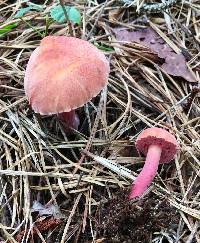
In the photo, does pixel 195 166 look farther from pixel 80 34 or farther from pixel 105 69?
pixel 80 34

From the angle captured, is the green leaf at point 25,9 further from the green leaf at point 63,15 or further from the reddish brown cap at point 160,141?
the reddish brown cap at point 160,141

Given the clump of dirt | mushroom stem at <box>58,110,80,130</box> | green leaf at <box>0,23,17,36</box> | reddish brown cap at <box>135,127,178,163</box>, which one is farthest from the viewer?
green leaf at <box>0,23,17,36</box>

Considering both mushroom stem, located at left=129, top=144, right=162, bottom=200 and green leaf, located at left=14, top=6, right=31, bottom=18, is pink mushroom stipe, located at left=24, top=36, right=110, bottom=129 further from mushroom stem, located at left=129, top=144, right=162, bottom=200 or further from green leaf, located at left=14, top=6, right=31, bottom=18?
green leaf, located at left=14, top=6, right=31, bottom=18

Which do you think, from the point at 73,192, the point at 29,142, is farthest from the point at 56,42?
the point at 73,192

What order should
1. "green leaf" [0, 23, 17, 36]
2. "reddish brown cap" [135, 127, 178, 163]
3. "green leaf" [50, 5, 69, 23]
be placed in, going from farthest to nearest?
"green leaf" [0, 23, 17, 36], "green leaf" [50, 5, 69, 23], "reddish brown cap" [135, 127, 178, 163]

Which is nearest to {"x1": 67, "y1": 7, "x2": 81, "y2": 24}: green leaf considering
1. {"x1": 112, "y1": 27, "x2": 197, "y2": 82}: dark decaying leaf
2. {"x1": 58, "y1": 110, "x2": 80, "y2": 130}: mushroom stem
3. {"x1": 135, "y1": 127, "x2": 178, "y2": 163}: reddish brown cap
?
{"x1": 112, "y1": 27, "x2": 197, "y2": 82}: dark decaying leaf

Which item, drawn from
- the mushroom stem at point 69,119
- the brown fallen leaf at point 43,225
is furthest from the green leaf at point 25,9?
the brown fallen leaf at point 43,225

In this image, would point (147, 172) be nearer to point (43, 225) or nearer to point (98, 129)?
point (98, 129)

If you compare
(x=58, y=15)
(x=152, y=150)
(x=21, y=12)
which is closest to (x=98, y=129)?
(x=152, y=150)
